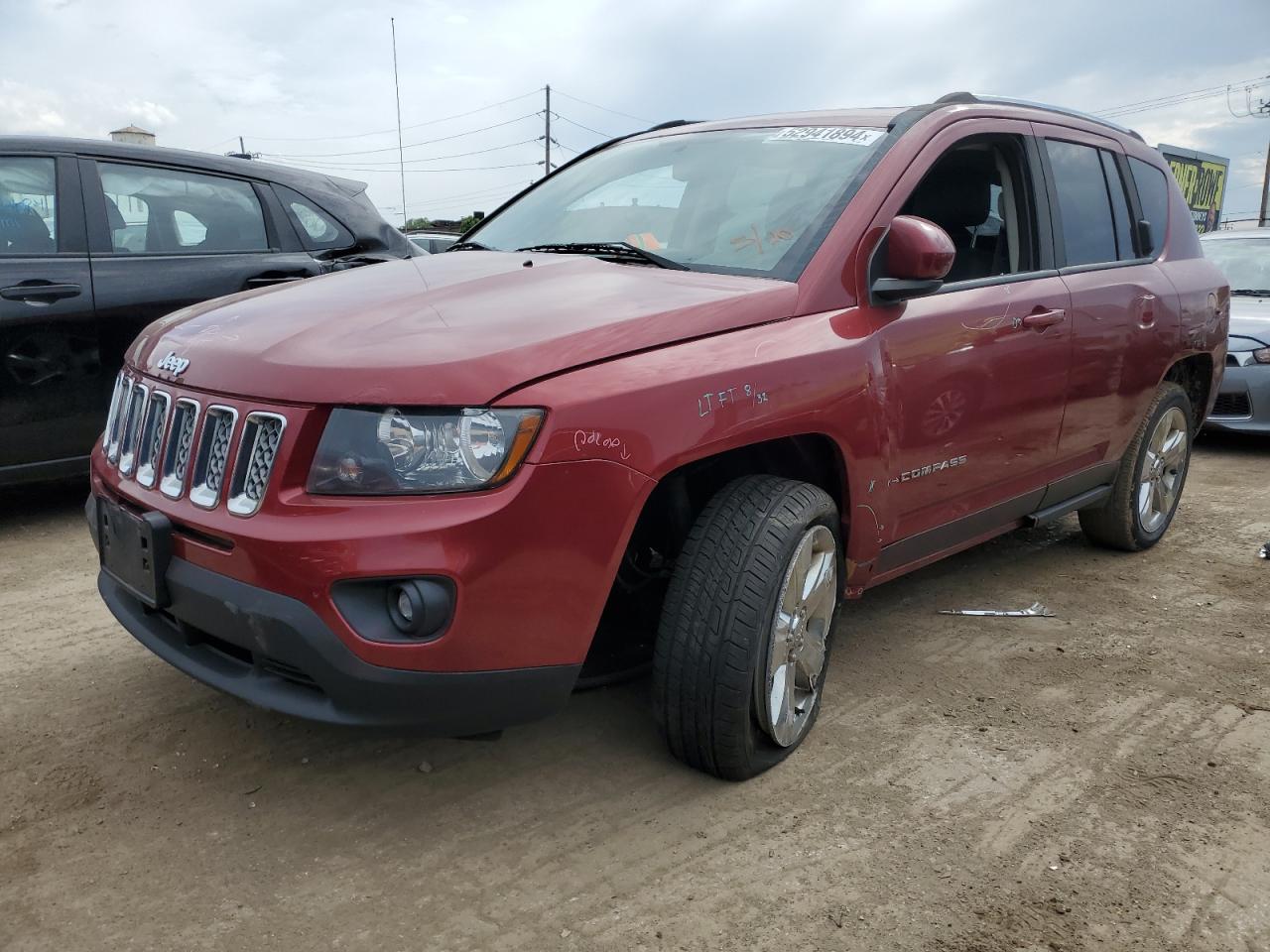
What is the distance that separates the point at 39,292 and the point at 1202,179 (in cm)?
3260

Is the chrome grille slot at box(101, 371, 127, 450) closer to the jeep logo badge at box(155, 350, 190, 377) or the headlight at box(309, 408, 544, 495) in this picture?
the jeep logo badge at box(155, 350, 190, 377)

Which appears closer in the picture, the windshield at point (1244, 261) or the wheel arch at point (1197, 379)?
the wheel arch at point (1197, 379)

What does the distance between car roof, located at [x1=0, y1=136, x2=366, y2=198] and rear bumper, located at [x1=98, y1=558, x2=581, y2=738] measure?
3.19 m

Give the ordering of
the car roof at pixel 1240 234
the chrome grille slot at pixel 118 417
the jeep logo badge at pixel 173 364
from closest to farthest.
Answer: the jeep logo badge at pixel 173 364 → the chrome grille slot at pixel 118 417 → the car roof at pixel 1240 234

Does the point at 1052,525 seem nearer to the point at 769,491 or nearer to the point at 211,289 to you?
the point at 769,491

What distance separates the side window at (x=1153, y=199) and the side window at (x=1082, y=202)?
1.19 ft

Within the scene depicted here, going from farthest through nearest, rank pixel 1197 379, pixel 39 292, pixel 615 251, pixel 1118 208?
pixel 1197 379 → pixel 39 292 → pixel 1118 208 → pixel 615 251

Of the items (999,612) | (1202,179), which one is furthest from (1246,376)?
(1202,179)

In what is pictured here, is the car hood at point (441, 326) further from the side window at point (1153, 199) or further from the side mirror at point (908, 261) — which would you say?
the side window at point (1153, 199)

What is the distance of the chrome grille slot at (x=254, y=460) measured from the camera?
210 centimetres

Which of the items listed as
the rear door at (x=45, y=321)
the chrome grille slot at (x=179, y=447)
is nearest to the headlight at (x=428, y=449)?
the chrome grille slot at (x=179, y=447)

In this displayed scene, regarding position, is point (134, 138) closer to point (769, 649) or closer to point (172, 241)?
point (172, 241)

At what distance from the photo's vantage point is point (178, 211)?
496cm

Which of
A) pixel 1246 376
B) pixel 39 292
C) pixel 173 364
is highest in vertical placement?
pixel 39 292
